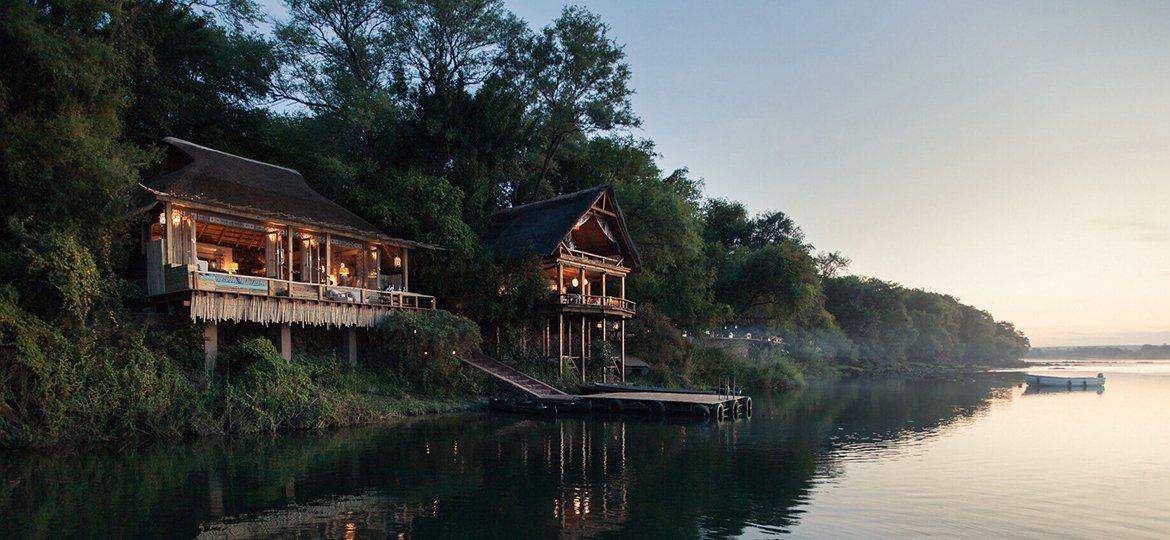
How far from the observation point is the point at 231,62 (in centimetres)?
3388

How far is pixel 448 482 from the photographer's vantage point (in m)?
13.9

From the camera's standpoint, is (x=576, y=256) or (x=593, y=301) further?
(x=576, y=256)

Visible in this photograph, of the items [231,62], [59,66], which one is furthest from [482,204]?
[59,66]

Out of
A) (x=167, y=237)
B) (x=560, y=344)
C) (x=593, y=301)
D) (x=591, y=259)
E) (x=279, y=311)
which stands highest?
(x=167, y=237)

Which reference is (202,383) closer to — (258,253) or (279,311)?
(279,311)

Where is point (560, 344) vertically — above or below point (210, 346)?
below

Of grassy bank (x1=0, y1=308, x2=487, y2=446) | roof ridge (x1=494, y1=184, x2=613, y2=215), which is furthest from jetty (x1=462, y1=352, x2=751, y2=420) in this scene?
roof ridge (x1=494, y1=184, x2=613, y2=215)

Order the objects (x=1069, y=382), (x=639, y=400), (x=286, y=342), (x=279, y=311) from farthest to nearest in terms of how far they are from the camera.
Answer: (x=1069, y=382)
(x=639, y=400)
(x=286, y=342)
(x=279, y=311)

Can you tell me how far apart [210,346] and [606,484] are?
13991 mm

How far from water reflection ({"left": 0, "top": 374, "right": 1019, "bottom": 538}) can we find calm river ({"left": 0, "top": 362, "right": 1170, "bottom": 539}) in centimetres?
5

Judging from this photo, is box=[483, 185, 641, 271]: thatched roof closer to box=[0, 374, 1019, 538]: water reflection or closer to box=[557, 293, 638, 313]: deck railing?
box=[557, 293, 638, 313]: deck railing

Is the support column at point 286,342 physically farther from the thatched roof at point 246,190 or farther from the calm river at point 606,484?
the calm river at point 606,484

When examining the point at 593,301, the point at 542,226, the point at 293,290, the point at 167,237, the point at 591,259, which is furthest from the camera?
the point at 591,259

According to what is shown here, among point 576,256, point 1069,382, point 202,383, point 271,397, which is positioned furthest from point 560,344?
point 1069,382
